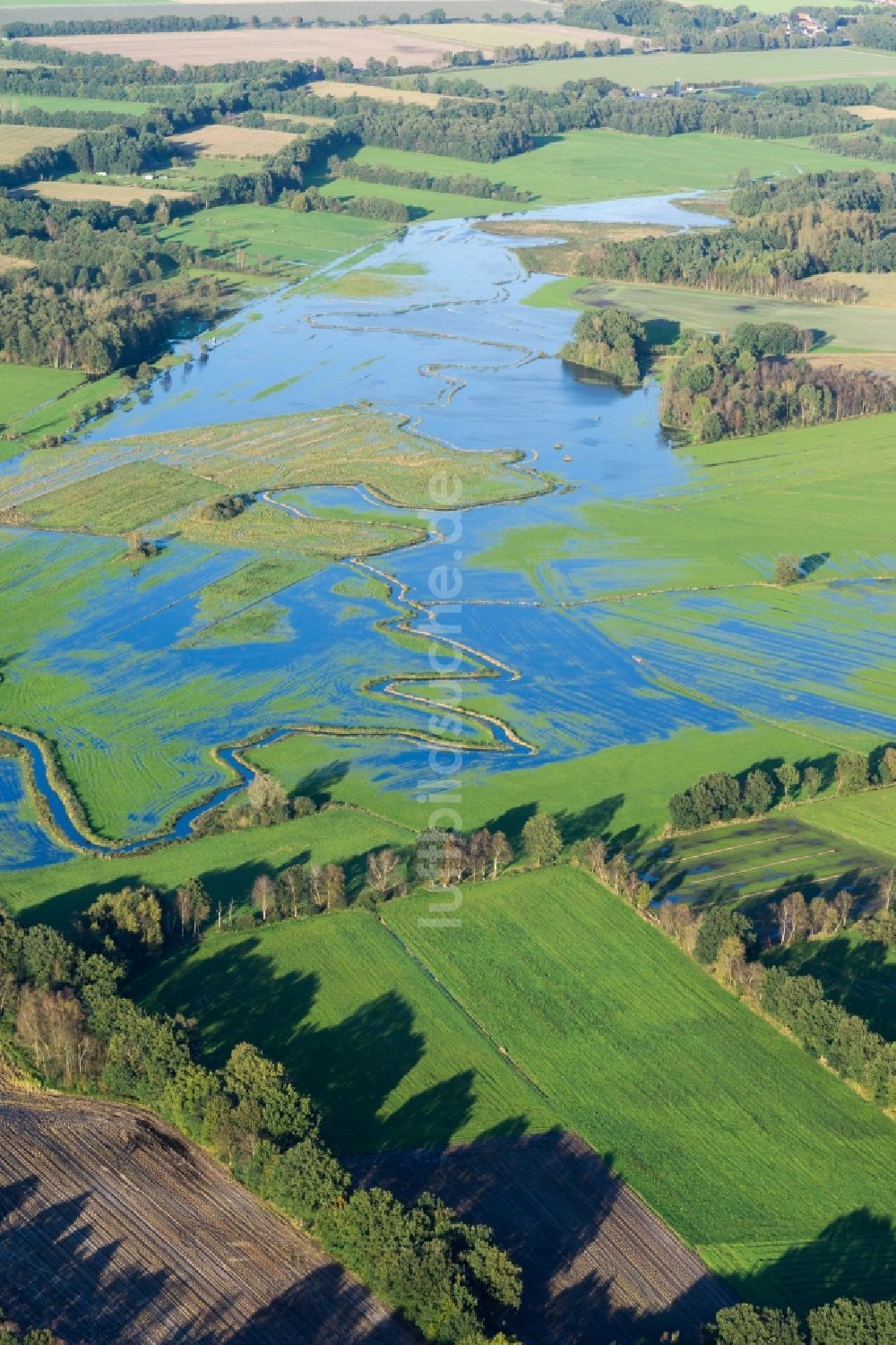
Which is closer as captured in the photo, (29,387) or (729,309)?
(29,387)

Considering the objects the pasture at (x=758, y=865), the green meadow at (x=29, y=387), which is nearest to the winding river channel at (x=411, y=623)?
the green meadow at (x=29, y=387)

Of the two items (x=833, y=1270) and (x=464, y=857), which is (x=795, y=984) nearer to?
(x=833, y=1270)

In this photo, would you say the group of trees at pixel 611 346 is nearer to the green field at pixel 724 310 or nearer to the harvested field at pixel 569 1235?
the green field at pixel 724 310

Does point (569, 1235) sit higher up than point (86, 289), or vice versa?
point (86, 289)

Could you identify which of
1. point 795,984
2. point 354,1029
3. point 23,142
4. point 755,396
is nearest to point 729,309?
point 755,396

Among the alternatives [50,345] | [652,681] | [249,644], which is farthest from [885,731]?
[50,345]

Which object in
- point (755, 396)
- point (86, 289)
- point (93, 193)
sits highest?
point (93, 193)
